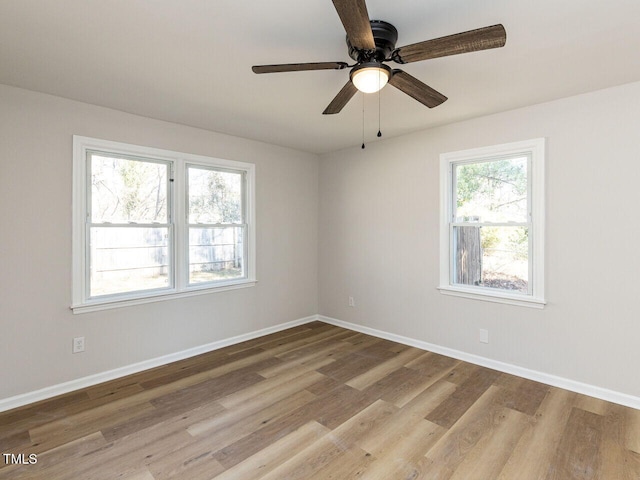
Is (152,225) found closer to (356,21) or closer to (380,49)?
(380,49)

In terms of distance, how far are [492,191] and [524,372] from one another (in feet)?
5.78

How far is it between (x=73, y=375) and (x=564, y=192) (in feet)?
15.0

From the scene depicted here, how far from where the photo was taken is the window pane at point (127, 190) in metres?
3.17

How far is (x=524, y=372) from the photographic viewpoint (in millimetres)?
3207

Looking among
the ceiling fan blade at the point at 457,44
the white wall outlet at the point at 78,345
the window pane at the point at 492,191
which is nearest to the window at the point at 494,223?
the window pane at the point at 492,191

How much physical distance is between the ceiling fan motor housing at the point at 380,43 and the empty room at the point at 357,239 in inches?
1.2

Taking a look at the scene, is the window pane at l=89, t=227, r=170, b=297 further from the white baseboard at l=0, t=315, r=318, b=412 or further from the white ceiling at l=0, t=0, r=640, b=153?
the white ceiling at l=0, t=0, r=640, b=153

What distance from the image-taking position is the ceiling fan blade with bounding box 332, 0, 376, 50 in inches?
52.9

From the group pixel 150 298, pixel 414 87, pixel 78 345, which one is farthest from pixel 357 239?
pixel 78 345

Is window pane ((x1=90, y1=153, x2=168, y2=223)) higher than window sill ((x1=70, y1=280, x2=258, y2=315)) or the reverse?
higher

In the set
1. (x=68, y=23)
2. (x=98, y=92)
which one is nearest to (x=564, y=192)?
(x=68, y=23)

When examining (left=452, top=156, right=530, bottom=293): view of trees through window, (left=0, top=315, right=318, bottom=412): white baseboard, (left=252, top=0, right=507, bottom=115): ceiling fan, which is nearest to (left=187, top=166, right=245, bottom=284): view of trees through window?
(left=0, top=315, right=318, bottom=412): white baseboard

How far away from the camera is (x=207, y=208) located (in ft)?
13.0

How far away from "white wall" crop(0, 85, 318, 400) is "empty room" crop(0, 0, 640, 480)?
0.06 feet
